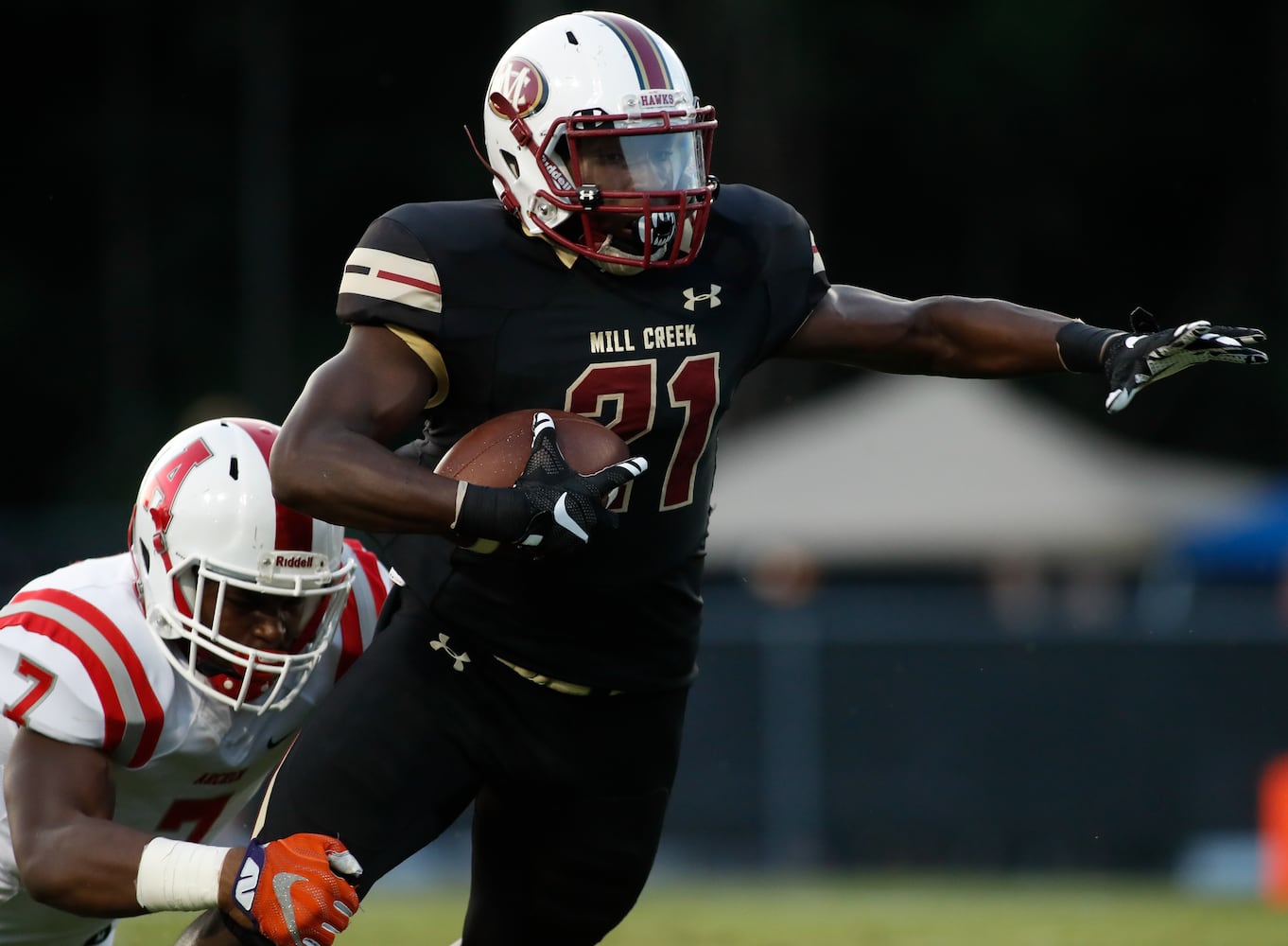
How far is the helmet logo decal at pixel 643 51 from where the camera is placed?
11.4 feet

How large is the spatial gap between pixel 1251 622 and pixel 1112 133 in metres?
13.9

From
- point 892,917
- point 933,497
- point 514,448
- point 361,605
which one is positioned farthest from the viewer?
point 933,497

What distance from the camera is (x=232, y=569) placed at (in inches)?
141

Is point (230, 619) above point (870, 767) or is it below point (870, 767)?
above

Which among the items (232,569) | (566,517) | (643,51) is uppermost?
(643,51)

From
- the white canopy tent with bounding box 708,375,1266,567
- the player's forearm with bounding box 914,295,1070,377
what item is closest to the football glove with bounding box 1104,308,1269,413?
the player's forearm with bounding box 914,295,1070,377

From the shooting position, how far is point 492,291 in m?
3.41

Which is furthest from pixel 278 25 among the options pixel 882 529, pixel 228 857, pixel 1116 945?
pixel 228 857

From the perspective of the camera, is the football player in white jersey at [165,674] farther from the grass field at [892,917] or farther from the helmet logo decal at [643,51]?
the grass field at [892,917]

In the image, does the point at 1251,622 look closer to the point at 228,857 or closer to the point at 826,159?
the point at 228,857

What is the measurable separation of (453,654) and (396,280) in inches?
27.0

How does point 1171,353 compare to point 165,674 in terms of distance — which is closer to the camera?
point 1171,353

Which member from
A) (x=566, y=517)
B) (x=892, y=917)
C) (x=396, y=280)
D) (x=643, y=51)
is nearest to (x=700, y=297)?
(x=643, y=51)

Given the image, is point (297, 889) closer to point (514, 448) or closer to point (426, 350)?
point (514, 448)
